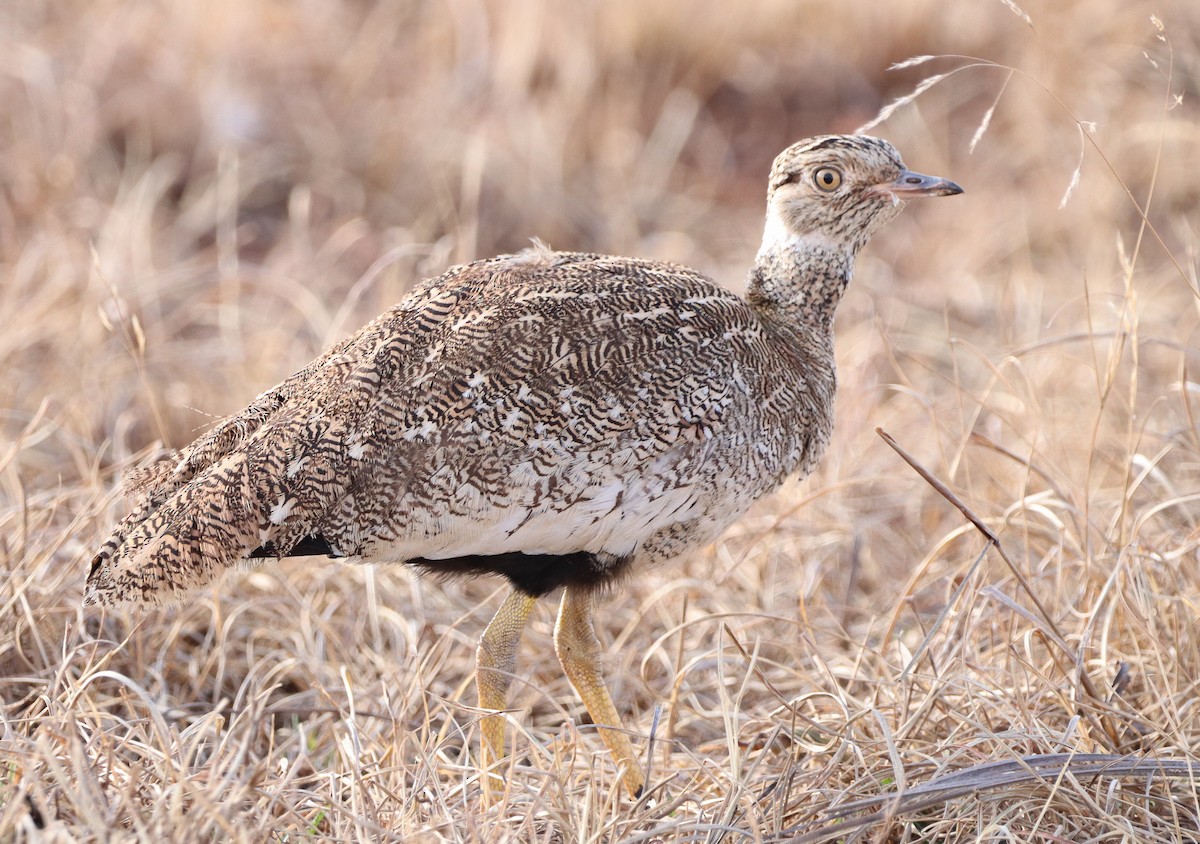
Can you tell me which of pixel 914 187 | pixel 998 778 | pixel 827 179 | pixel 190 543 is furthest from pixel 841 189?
pixel 190 543

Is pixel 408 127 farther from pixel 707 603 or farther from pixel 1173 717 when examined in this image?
pixel 1173 717

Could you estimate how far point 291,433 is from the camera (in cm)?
225

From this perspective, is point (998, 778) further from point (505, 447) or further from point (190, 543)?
point (190, 543)

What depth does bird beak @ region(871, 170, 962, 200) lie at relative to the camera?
8.78ft

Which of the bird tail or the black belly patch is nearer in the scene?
the bird tail

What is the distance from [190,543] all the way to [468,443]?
0.50 m

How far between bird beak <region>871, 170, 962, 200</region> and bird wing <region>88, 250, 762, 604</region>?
0.56 meters

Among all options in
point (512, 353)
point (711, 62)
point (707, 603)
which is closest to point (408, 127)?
point (711, 62)

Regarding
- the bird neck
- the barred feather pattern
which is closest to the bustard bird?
the barred feather pattern

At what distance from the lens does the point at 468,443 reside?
223 centimetres

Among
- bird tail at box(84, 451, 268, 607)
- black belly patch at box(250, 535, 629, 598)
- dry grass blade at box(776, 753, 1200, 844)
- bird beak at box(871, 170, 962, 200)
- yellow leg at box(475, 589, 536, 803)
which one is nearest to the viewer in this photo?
dry grass blade at box(776, 753, 1200, 844)

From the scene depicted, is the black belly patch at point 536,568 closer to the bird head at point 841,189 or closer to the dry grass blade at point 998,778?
the dry grass blade at point 998,778

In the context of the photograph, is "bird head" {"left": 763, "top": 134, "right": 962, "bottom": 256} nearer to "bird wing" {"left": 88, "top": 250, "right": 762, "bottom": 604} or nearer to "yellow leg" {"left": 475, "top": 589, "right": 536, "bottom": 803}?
"bird wing" {"left": 88, "top": 250, "right": 762, "bottom": 604}

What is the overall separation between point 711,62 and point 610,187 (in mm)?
1432
